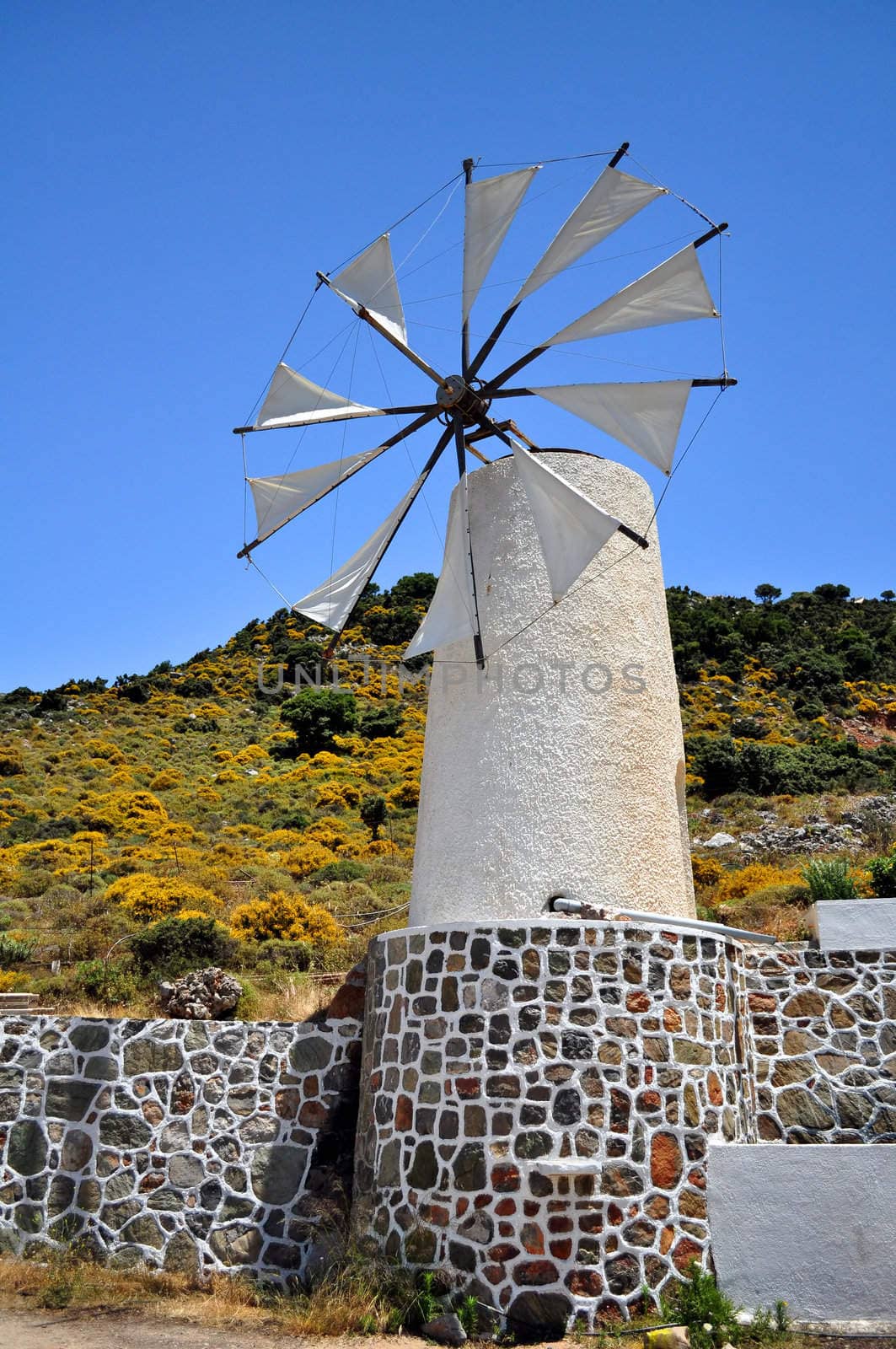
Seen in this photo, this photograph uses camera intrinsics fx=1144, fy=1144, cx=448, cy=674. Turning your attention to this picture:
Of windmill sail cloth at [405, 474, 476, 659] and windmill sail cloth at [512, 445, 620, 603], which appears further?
windmill sail cloth at [405, 474, 476, 659]

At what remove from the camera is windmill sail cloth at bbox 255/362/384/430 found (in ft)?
34.9

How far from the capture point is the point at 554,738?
9188 millimetres

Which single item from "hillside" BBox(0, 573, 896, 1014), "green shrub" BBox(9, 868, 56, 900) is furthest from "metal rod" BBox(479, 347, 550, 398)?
"green shrub" BBox(9, 868, 56, 900)

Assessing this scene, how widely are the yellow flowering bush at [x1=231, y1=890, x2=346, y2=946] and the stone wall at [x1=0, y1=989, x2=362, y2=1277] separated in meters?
7.14

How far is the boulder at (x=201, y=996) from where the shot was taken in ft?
36.0

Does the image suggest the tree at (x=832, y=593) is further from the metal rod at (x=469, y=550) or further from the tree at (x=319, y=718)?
the metal rod at (x=469, y=550)

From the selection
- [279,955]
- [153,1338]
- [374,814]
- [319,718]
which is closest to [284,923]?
[279,955]

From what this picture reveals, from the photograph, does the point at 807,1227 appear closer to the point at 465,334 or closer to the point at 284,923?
the point at 465,334

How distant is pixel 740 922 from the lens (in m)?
13.5

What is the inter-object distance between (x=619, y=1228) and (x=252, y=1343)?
2490 mm

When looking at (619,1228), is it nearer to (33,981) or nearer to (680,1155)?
(680,1155)

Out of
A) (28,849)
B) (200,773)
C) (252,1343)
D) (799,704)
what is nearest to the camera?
(252,1343)

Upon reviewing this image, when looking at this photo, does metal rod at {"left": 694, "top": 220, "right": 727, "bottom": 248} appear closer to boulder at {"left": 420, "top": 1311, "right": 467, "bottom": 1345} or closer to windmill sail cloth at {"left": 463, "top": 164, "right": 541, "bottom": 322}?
windmill sail cloth at {"left": 463, "top": 164, "right": 541, "bottom": 322}

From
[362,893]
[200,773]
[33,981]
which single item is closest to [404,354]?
[33,981]
